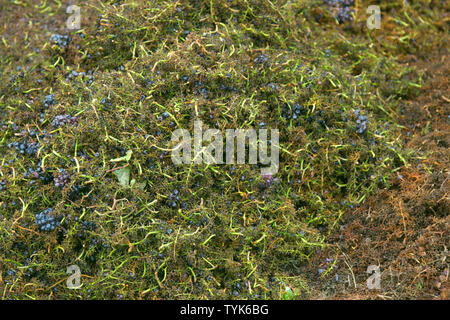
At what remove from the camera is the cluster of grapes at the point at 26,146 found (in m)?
3.16

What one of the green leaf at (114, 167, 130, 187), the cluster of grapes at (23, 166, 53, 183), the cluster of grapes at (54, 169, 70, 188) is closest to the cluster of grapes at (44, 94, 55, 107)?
the cluster of grapes at (23, 166, 53, 183)

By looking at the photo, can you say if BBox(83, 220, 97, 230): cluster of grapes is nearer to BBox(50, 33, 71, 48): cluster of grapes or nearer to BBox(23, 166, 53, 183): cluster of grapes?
BBox(23, 166, 53, 183): cluster of grapes

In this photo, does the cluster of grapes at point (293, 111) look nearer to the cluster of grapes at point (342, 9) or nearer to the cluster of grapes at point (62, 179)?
the cluster of grapes at point (342, 9)

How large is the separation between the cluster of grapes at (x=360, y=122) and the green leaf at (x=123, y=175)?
1637mm

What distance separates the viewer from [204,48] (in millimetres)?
3295

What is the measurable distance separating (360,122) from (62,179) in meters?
2.07

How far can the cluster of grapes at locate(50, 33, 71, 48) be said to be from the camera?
3635 mm

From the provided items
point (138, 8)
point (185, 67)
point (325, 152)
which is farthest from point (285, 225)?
point (138, 8)

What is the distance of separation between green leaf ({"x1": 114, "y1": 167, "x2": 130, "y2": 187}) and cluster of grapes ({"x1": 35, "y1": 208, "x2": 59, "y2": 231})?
47 cm

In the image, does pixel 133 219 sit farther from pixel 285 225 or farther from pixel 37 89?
pixel 37 89

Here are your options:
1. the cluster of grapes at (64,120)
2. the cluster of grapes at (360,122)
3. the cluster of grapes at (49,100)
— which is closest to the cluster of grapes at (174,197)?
the cluster of grapes at (64,120)

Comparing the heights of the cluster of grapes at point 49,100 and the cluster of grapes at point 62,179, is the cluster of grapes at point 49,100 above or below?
above

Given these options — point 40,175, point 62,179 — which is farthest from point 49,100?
point 62,179

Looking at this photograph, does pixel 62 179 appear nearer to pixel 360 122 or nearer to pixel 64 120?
pixel 64 120
